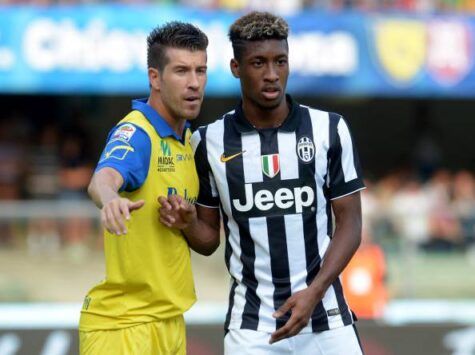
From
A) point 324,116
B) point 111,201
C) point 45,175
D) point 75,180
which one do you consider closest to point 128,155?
point 111,201

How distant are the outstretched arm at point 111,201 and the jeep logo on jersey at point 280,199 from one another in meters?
0.65

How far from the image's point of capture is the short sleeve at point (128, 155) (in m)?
4.21

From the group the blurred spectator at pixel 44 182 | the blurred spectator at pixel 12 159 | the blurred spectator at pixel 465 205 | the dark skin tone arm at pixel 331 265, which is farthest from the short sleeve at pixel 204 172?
the blurred spectator at pixel 12 159

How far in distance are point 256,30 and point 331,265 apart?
1001mm

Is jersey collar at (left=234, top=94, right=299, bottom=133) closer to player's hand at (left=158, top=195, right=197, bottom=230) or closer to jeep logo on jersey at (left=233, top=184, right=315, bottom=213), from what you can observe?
jeep logo on jersey at (left=233, top=184, right=315, bottom=213)

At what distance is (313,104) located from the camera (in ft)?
58.1

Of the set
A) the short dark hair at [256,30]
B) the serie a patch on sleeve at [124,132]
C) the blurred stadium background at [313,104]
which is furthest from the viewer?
the blurred stadium background at [313,104]

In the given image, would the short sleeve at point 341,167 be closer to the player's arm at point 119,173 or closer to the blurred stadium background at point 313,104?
the player's arm at point 119,173

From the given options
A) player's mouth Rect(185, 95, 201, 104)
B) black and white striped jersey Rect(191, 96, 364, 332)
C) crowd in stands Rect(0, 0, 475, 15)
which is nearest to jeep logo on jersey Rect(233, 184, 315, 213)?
black and white striped jersey Rect(191, 96, 364, 332)

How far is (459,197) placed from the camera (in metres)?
13.7

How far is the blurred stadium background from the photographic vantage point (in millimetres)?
9109

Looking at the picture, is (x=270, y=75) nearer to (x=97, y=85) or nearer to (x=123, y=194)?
(x=123, y=194)

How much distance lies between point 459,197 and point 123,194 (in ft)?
32.5

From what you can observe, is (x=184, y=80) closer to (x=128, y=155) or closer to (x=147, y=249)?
(x=128, y=155)
